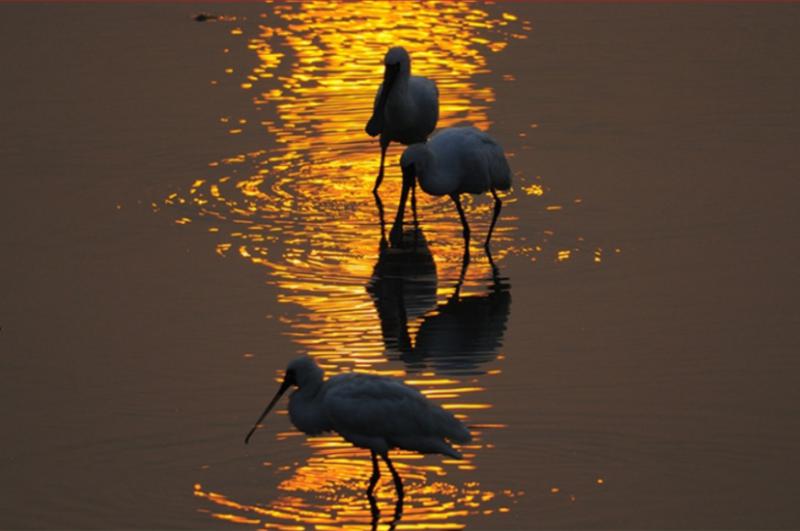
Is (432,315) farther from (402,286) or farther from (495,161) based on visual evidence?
(495,161)

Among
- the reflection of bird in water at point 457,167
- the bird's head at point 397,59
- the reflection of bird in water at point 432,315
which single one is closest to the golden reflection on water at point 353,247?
the reflection of bird in water at point 432,315

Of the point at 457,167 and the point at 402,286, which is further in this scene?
the point at 457,167

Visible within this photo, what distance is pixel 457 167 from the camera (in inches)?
696

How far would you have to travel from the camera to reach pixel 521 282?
16312 millimetres

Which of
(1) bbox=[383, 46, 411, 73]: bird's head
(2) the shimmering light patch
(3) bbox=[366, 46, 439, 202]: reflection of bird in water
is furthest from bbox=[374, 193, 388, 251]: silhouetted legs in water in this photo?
(2) the shimmering light patch

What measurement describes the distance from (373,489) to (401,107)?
8843 mm

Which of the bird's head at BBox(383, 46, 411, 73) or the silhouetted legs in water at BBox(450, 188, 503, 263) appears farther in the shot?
the bird's head at BBox(383, 46, 411, 73)

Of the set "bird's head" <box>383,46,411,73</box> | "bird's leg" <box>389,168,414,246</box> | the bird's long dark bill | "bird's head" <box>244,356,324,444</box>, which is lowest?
"bird's leg" <box>389,168,414,246</box>

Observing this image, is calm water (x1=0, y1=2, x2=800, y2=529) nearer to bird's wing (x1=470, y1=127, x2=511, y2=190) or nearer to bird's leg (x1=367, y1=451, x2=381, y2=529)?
bird's leg (x1=367, y1=451, x2=381, y2=529)

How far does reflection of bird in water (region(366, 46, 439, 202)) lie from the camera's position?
2006cm

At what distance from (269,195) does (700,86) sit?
7149 mm

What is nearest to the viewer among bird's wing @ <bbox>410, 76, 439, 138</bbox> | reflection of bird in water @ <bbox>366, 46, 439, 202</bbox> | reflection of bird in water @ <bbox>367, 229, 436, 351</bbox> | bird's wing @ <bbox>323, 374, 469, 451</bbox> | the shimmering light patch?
bird's wing @ <bbox>323, 374, 469, 451</bbox>

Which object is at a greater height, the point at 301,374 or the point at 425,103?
the point at 301,374

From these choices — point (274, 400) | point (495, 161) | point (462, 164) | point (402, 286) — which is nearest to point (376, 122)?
point (495, 161)
